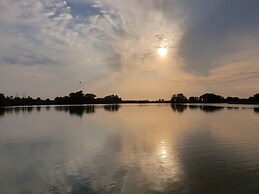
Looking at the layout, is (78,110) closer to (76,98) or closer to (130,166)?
(130,166)

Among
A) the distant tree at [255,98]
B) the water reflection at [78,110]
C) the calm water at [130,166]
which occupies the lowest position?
the calm water at [130,166]

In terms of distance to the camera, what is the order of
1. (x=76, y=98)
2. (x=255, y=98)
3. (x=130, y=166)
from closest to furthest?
(x=130, y=166) < (x=255, y=98) < (x=76, y=98)

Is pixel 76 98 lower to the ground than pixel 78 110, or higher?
higher

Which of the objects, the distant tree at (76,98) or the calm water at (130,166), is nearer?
the calm water at (130,166)

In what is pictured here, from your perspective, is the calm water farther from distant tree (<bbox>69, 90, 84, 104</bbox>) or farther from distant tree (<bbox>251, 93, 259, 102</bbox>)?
distant tree (<bbox>69, 90, 84, 104</bbox>)

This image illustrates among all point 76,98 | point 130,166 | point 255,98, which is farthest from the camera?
point 76,98

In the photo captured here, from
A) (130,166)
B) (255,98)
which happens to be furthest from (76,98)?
(130,166)

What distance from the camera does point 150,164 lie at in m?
16.3

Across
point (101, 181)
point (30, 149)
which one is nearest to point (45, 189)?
point (101, 181)

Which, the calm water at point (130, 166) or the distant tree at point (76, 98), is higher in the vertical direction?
the distant tree at point (76, 98)

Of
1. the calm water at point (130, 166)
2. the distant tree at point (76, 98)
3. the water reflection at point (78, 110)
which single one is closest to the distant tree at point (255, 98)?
the water reflection at point (78, 110)

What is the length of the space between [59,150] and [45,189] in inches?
352

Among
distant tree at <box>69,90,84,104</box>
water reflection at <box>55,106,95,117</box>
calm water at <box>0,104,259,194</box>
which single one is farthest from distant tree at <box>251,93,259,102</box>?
calm water at <box>0,104,259,194</box>

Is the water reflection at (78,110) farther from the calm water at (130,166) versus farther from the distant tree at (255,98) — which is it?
the distant tree at (255,98)
